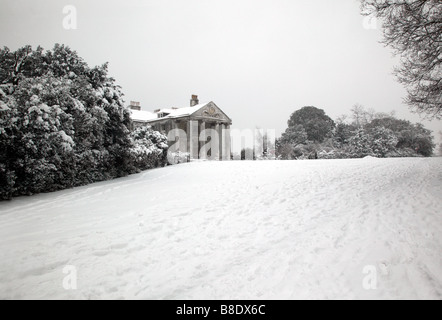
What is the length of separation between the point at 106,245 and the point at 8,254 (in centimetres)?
152

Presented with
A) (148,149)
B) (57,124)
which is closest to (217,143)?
(148,149)

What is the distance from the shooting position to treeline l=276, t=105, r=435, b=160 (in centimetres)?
2878

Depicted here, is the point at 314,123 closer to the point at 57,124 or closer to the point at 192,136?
the point at 192,136

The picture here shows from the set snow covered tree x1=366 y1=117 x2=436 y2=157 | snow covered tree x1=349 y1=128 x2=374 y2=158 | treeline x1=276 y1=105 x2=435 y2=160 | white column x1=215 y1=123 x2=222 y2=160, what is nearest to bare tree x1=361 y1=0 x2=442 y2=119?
treeline x1=276 y1=105 x2=435 y2=160

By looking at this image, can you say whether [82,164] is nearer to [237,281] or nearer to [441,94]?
[237,281]

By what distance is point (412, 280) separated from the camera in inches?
114

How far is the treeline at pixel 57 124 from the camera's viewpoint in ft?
24.9

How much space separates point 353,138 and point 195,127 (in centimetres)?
2312

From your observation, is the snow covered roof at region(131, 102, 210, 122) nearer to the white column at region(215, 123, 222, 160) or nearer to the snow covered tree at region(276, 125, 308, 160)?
the white column at region(215, 123, 222, 160)

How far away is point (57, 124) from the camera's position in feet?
27.1

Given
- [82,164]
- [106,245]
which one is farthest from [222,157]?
[106,245]

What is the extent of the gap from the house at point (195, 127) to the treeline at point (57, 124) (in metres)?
24.7

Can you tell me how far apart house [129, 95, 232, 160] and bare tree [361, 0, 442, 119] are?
102ft

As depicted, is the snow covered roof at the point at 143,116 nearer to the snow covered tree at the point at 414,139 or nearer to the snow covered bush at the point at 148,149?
the snow covered bush at the point at 148,149
